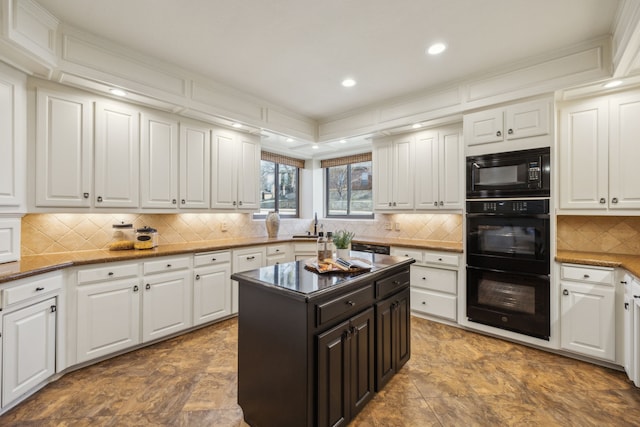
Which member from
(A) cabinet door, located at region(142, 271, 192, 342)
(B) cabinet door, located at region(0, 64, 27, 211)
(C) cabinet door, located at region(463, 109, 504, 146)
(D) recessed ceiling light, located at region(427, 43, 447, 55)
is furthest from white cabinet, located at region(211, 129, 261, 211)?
(C) cabinet door, located at region(463, 109, 504, 146)

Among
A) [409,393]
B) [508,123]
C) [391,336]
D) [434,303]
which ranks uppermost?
[508,123]

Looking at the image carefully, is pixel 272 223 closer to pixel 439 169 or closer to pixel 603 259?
pixel 439 169

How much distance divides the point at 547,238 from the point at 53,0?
14.6 ft

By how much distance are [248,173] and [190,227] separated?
3.41ft

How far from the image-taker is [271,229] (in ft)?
15.0

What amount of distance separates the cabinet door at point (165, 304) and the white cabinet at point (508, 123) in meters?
3.47

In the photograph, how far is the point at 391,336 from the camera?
2.23m

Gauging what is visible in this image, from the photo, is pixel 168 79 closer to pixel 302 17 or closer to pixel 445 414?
pixel 302 17

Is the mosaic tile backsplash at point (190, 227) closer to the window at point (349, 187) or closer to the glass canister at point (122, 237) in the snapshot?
the glass canister at point (122, 237)

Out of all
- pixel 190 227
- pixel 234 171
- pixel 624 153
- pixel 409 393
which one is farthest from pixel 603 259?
pixel 190 227

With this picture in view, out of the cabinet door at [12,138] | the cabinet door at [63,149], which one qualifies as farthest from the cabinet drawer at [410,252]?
the cabinet door at [12,138]

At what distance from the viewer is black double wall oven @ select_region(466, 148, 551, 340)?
2.76 metres

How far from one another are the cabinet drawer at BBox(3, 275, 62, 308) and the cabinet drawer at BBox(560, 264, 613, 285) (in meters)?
4.30

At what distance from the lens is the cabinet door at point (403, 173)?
393 cm
